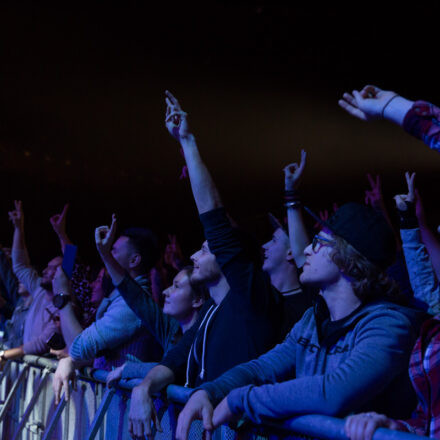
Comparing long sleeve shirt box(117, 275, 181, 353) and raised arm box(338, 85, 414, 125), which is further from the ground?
raised arm box(338, 85, 414, 125)

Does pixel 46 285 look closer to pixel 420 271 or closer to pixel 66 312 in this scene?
pixel 66 312

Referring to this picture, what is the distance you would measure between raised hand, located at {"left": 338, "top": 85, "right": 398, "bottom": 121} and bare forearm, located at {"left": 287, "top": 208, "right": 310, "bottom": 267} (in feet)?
4.54

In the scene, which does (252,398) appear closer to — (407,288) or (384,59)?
(407,288)

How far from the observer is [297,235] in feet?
9.75

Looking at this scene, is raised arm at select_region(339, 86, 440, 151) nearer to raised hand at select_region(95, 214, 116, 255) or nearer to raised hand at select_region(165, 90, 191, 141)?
raised hand at select_region(165, 90, 191, 141)

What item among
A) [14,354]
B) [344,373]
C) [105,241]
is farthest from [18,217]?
[344,373]

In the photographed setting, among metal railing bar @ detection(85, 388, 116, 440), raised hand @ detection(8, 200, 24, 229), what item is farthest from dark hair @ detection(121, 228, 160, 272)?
raised hand @ detection(8, 200, 24, 229)

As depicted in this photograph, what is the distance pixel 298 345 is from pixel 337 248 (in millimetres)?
342

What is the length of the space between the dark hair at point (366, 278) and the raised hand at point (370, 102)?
49 centimetres

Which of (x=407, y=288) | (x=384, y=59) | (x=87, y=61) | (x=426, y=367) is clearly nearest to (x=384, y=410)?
(x=426, y=367)

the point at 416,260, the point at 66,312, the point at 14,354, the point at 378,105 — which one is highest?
the point at 378,105

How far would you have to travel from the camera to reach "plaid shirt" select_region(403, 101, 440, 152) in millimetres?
1356

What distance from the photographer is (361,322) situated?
5.60 ft

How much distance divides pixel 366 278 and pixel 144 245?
2109 mm
